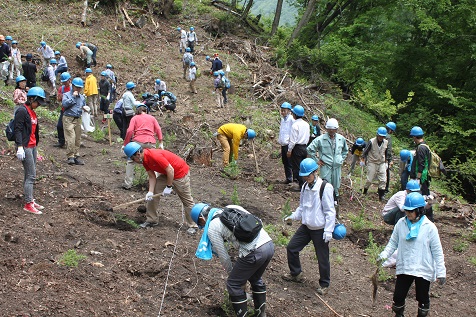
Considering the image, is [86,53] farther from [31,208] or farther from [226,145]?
[31,208]

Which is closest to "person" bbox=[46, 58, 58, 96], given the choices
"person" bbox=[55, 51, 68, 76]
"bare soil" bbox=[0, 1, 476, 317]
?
"person" bbox=[55, 51, 68, 76]

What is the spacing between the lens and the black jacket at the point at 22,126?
652 centimetres

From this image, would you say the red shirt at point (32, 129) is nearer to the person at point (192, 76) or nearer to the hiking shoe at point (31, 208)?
the hiking shoe at point (31, 208)

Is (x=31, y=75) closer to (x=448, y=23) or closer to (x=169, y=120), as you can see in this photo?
(x=169, y=120)

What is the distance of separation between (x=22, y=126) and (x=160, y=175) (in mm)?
2100

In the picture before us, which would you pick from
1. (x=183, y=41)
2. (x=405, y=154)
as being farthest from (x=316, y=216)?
(x=183, y=41)

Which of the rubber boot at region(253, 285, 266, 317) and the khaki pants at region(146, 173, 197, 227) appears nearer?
the rubber boot at region(253, 285, 266, 317)

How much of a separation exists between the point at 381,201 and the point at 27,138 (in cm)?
872

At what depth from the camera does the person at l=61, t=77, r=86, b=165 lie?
9.63m

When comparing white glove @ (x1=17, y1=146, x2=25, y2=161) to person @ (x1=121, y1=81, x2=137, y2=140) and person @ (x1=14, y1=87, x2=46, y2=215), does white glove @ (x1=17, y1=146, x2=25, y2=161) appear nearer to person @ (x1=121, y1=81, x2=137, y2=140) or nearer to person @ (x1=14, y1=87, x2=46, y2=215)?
person @ (x1=14, y1=87, x2=46, y2=215)

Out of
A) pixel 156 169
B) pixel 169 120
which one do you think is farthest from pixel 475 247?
pixel 169 120

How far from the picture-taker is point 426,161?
27.0 feet

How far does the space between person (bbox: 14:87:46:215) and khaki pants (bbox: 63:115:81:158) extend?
2840 mm

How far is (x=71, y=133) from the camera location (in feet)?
32.2
